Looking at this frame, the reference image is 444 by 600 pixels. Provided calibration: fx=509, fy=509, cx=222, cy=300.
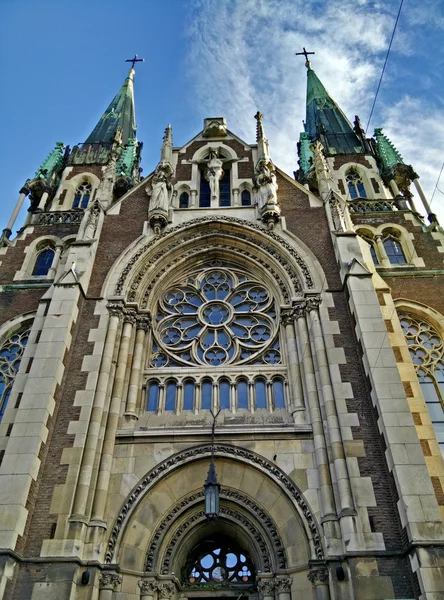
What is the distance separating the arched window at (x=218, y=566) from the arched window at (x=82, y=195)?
16011mm

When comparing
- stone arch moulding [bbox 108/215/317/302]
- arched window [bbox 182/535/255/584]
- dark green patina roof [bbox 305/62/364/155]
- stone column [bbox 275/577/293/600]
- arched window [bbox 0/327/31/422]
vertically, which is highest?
dark green patina roof [bbox 305/62/364/155]

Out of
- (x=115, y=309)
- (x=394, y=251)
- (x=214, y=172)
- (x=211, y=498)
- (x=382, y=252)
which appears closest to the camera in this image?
(x=211, y=498)

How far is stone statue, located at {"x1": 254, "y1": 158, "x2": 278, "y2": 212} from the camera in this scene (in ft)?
58.8

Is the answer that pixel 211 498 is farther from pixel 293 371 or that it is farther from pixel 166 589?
pixel 293 371

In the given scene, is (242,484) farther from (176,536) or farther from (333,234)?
(333,234)

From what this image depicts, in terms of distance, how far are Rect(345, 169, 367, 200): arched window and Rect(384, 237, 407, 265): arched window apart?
396 cm

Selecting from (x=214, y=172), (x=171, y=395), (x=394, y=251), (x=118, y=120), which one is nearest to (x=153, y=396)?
(x=171, y=395)

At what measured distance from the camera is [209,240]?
710 inches

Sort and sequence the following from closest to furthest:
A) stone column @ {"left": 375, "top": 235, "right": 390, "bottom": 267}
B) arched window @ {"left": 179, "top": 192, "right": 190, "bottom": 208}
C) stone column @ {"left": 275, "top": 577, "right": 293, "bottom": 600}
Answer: stone column @ {"left": 275, "top": 577, "right": 293, "bottom": 600}
stone column @ {"left": 375, "top": 235, "right": 390, "bottom": 267}
arched window @ {"left": 179, "top": 192, "right": 190, "bottom": 208}

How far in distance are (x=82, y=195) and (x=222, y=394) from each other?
13.9 meters

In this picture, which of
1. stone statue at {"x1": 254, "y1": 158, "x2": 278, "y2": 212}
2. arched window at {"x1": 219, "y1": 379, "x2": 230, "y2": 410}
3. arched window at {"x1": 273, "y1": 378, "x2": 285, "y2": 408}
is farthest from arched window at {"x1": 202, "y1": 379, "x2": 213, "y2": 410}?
stone statue at {"x1": 254, "y1": 158, "x2": 278, "y2": 212}

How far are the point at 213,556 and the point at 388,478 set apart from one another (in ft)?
15.4

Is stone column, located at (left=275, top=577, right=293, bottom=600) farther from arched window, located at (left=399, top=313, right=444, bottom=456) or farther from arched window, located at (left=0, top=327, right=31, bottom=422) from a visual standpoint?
arched window, located at (left=0, top=327, right=31, bottom=422)

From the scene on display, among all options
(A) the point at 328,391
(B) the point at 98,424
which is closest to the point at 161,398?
(B) the point at 98,424
